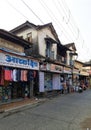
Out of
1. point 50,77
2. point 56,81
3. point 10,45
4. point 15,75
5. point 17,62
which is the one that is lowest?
point 56,81

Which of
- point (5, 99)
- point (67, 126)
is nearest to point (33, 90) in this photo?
point (5, 99)

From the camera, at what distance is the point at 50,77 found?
22.0m

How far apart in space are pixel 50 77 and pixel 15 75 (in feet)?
28.5

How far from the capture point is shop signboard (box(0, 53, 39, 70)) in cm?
1244

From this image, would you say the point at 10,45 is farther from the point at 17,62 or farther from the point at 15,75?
the point at 15,75

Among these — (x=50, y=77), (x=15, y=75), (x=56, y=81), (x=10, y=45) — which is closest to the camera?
(x=15, y=75)

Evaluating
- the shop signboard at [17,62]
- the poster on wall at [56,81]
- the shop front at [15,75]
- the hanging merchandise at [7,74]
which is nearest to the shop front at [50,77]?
the poster on wall at [56,81]

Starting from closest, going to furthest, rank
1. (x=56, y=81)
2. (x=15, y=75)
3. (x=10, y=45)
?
(x=15, y=75) < (x=10, y=45) < (x=56, y=81)

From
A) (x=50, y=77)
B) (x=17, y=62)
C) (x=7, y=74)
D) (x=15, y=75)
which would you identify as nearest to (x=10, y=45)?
(x=17, y=62)

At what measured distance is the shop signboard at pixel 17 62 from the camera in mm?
12438

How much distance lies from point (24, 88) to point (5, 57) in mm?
4879

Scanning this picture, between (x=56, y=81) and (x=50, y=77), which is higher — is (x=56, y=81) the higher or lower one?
the lower one

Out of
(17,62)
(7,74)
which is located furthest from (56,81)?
(7,74)

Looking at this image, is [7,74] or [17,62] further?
[17,62]
